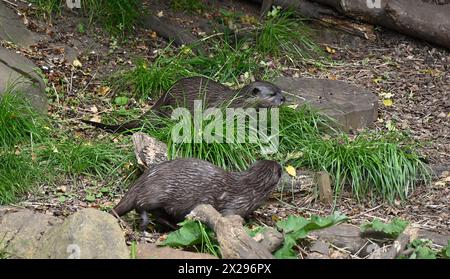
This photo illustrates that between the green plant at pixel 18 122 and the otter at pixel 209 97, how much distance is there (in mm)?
389

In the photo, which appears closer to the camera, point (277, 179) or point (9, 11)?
point (277, 179)

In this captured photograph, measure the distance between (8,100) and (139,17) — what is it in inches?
87.5

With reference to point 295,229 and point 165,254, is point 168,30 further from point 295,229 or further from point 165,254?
point 165,254

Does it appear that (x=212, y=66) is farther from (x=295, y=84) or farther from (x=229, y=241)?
(x=229, y=241)

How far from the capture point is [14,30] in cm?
763

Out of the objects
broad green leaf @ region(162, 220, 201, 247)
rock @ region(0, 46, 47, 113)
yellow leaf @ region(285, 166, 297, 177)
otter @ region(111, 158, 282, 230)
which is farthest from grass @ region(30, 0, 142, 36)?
broad green leaf @ region(162, 220, 201, 247)

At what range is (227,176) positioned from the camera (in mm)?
5344

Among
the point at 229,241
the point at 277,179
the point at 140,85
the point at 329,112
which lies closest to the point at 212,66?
the point at 140,85

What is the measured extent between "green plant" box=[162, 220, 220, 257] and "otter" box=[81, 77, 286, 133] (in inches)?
70.6

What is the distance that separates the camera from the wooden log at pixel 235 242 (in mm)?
4422

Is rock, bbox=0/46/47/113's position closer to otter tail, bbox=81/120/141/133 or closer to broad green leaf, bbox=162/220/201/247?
otter tail, bbox=81/120/141/133

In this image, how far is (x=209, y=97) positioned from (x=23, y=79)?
1395mm

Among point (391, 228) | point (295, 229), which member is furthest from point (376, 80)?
point (295, 229)

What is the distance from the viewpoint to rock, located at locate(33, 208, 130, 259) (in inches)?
169
